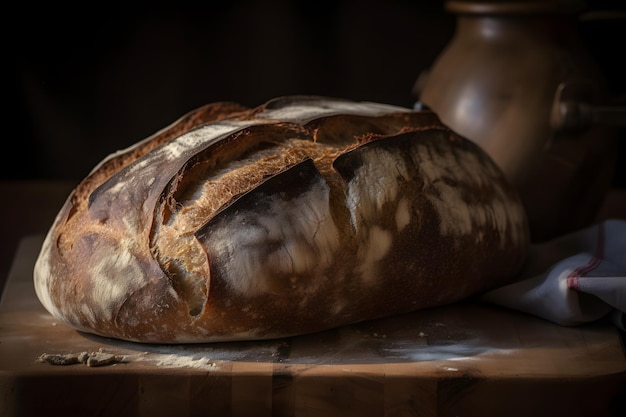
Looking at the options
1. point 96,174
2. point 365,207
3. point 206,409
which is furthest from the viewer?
point 96,174

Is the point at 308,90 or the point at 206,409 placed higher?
the point at 308,90

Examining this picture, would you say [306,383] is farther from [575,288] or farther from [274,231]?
[575,288]

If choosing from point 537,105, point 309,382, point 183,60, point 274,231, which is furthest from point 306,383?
point 183,60

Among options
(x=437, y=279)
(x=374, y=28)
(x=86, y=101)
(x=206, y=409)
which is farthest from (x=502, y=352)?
(x=86, y=101)

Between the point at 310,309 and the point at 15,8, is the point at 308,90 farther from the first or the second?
the point at 310,309

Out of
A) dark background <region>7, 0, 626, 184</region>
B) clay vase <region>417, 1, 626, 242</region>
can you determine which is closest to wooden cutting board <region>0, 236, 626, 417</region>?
clay vase <region>417, 1, 626, 242</region>

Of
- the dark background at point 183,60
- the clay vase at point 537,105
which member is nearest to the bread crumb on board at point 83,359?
the clay vase at point 537,105
